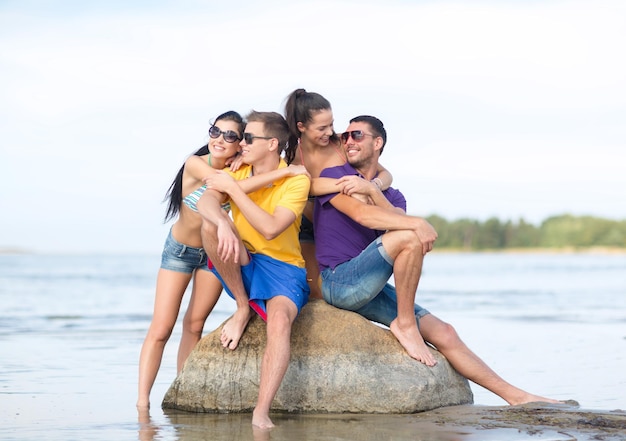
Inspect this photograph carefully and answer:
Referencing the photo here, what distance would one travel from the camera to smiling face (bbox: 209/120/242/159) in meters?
6.57

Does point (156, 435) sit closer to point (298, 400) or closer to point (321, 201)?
point (298, 400)

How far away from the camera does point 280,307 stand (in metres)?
6.17

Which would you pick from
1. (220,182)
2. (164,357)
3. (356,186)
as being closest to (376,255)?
(356,186)

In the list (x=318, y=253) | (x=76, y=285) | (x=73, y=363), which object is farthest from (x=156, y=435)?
(x=76, y=285)

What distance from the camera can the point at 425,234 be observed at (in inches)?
244

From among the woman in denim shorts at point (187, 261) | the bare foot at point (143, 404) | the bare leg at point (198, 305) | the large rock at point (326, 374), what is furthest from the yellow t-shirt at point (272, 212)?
the bare foot at point (143, 404)

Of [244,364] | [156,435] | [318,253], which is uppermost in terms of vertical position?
[318,253]

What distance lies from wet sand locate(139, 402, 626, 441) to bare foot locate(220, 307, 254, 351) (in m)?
0.51

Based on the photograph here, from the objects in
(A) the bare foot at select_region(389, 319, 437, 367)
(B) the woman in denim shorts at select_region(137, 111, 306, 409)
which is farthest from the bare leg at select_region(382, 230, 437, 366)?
(B) the woman in denim shorts at select_region(137, 111, 306, 409)

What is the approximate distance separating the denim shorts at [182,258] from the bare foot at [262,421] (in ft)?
4.71

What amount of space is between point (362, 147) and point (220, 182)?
1165mm

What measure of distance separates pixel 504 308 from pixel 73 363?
411 inches

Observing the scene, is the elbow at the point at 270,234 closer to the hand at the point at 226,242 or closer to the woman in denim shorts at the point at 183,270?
the hand at the point at 226,242

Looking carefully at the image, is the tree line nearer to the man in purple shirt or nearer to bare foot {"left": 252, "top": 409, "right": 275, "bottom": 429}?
the man in purple shirt
